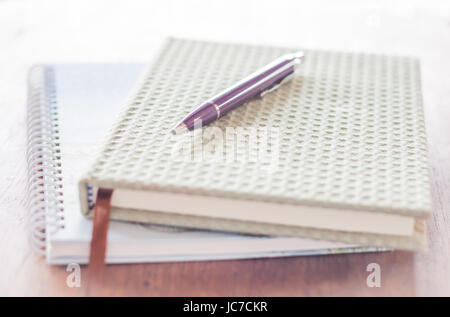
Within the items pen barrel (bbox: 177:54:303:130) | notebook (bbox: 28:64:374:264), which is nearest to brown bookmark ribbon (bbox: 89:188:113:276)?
notebook (bbox: 28:64:374:264)

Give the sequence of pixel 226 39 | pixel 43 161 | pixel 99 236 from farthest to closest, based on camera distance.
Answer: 1. pixel 226 39
2. pixel 43 161
3. pixel 99 236

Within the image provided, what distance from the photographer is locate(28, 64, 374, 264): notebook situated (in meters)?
0.48

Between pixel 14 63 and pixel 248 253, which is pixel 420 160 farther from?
pixel 14 63

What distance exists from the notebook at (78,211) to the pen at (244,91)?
12 cm

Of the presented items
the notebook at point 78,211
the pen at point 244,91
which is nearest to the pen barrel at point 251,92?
the pen at point 244,91

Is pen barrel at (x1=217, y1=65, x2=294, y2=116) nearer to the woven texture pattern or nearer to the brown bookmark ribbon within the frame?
the woven texture pattern

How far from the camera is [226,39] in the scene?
98cm

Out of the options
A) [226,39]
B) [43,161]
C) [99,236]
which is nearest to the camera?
[99,236]

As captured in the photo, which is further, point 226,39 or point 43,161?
point 226,39

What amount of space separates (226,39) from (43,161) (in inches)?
19.5

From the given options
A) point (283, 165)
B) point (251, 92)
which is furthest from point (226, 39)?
point (283, 165)

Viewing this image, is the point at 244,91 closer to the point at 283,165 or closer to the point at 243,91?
the point at 243,91
